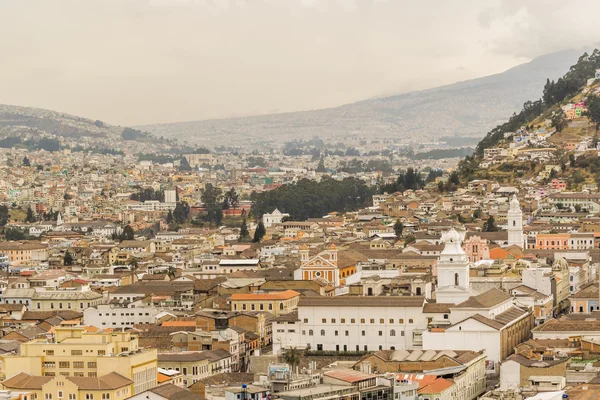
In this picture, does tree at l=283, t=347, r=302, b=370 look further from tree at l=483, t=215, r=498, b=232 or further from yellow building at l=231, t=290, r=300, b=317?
tree at l=483, t=215, r=498, b=232

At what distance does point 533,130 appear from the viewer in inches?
4702

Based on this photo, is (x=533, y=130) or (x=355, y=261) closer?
(x=355, y=261)

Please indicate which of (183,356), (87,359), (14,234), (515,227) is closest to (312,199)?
(14,234)

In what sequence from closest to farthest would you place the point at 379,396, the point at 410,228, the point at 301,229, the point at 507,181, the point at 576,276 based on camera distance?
1. the point at 379,396
2. the point at 576,276
3. the point at 410,228
4. the point at 301,229
5. the point at 507,181

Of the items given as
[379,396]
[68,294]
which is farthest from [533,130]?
[379,396]

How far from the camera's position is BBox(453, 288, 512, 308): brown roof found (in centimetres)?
5438

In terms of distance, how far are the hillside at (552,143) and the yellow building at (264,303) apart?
140ft

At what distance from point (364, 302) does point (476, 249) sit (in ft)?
58.3

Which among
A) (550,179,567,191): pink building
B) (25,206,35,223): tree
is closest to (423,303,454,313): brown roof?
(550,179,567,191): pink building

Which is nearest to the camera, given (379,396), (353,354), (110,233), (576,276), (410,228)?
(379,396)

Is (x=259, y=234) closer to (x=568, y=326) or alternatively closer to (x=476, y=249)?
(x=476, y=249)

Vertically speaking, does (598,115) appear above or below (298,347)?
above

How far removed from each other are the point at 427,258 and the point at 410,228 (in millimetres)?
19595

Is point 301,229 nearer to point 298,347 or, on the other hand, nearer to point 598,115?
point 598,115
